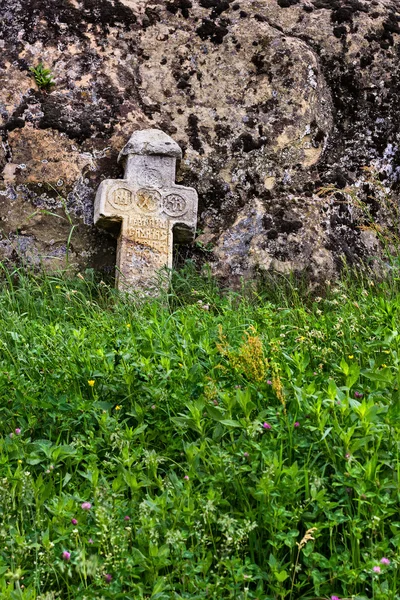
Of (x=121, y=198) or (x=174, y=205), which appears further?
(x=174, y=205)

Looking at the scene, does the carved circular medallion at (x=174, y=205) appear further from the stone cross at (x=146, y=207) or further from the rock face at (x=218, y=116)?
the rock face at (x=218, y=116)

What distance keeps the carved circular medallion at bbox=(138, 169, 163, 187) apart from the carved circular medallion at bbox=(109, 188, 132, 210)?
0.51 feet

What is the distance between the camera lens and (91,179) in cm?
599

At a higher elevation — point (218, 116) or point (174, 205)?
point (218, 116)

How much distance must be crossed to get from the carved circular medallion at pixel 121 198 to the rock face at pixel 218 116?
1.07 ft

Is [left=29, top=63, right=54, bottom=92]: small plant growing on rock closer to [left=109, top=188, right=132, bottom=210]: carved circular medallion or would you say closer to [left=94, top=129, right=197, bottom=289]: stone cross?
[left=94, top=129, right=197, bottom=289]: stone cross

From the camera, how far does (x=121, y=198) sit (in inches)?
226

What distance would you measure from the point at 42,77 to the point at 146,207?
1439 mm

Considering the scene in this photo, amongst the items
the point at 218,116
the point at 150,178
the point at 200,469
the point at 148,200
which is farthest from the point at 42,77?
the point at 200,469

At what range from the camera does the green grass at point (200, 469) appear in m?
2.21

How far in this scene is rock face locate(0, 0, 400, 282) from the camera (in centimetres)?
593

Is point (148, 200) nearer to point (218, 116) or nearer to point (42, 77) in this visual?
point (218, 116)

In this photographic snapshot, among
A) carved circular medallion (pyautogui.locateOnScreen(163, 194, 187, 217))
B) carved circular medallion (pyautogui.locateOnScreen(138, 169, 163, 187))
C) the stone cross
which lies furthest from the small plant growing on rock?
carved circular medallion (pyautogui.locateOnScreen(163, 194, 187, 217))

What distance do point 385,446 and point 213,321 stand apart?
1.79m
